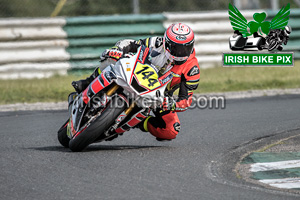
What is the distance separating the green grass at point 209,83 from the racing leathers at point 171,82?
4.65 metres

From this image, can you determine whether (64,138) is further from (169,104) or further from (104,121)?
(169,104)

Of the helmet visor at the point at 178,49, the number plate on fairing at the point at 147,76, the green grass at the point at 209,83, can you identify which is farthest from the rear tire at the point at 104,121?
the green grass at the point at 209,83

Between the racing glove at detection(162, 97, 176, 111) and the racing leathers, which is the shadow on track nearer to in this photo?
the racing leathers

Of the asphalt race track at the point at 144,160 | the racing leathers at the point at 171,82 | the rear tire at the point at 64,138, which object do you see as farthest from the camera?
the rear tire at the point at 64,138

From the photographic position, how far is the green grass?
11.8m

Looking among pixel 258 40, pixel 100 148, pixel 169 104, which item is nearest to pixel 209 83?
pixel 258 40

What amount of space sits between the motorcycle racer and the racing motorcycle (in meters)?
0.15

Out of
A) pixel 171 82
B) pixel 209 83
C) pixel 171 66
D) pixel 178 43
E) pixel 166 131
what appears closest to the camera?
pixel 178 43

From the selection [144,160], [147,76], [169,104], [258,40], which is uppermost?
[258,40]

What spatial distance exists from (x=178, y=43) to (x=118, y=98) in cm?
88

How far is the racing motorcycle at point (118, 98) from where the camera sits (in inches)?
240

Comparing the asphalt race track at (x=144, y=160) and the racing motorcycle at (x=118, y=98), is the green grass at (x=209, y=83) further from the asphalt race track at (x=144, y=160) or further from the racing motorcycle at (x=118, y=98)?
the racing motorcycle at (x=118, y=98)

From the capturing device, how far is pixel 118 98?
6191 millimetres

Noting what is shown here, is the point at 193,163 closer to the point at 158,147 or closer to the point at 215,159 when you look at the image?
the point at 215,159
